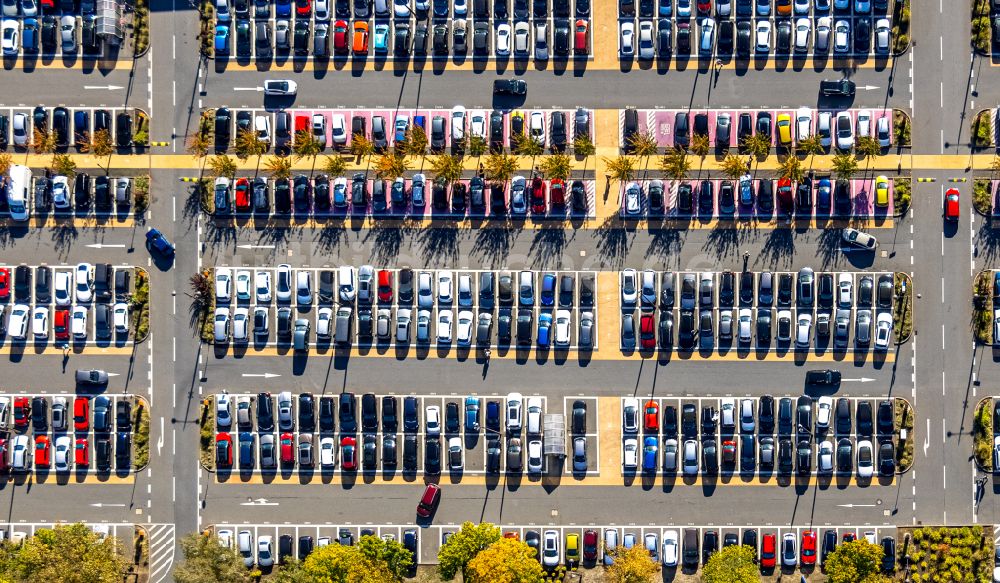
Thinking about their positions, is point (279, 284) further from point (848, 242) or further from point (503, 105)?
point (848, 242)

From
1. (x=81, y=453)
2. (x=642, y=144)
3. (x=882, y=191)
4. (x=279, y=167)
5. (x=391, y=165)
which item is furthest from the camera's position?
(x=81, y=453)

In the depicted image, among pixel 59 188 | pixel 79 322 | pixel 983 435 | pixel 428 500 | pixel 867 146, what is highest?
pixel 867 146

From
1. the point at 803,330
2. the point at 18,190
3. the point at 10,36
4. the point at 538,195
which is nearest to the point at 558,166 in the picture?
the point at 538,195

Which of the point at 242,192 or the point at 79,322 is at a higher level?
the point at 242,192

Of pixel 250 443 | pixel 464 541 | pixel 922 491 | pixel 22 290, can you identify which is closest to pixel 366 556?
pixel 464 541

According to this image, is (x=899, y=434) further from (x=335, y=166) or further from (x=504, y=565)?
(x=335, y=166)

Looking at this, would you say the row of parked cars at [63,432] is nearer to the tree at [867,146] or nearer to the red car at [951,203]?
the tree at [867,146]

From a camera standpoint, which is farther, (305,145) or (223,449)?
(223,449)
